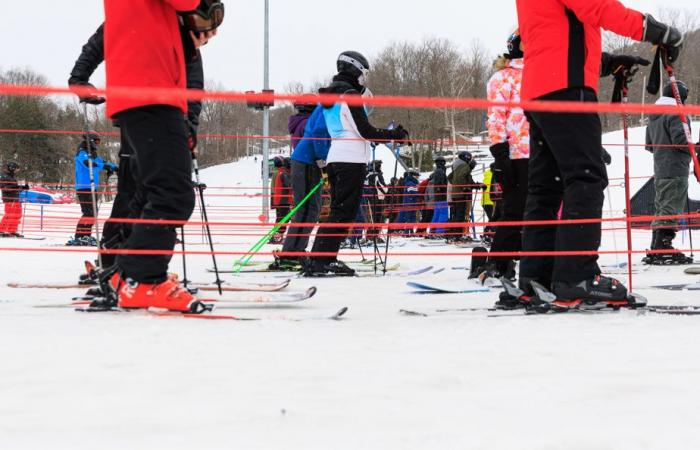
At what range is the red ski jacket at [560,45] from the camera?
10.2ft

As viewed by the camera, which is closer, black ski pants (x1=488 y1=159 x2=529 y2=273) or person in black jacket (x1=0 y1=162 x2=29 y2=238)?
black ski pants (x1=488 y1=159 x2=529 y2=273)

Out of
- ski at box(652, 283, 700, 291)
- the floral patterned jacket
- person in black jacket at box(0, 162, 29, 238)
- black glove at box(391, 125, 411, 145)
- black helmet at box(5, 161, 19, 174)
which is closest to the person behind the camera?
ski at box(652, 283, 700, 291)

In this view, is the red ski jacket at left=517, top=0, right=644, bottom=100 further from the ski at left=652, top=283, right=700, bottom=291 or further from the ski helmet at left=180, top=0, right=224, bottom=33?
the ski at left=652, top=283, right=700, bottom=291

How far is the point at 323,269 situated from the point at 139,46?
2.75 metres

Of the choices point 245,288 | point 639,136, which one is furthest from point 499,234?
point 639,136

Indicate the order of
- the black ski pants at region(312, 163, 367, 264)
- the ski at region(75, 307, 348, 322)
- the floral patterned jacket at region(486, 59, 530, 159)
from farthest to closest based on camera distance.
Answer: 1. the black ski pants at region(312, 163, 367, 264)
2. the floral patterned jacket at region(486, 59, 530, 159)
3. the ski at region(75, 307, 348, 322)

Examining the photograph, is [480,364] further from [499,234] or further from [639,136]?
[639,136]

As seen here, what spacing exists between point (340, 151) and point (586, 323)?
2896 mm

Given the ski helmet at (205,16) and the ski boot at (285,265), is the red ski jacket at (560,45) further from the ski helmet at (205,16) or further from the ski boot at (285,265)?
the ski boot at (285,265)

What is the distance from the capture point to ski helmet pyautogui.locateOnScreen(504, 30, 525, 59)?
13.9 ft

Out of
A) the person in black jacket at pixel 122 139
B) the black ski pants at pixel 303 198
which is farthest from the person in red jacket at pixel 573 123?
the black ski pants at pixel 303 198

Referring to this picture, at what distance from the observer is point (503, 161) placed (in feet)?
14.2

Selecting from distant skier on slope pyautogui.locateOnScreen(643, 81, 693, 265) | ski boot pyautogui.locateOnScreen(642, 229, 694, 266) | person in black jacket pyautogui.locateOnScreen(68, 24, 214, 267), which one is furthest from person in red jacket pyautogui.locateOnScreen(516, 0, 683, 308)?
distant skier on slope pyautogui.locateOnScreen(643, 81, 693, 265)

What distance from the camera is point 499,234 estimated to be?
431 centimetres
